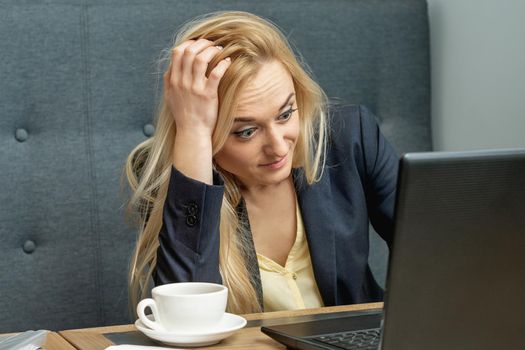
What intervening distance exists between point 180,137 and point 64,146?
45 centimetres

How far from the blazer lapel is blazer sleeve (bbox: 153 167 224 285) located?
232 millimetres

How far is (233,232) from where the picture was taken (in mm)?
1436

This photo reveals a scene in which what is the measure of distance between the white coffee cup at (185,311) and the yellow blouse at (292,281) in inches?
18.3

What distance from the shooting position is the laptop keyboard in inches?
36.1

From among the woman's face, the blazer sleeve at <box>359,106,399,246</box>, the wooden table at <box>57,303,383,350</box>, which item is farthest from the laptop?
the blazer sleeve at <box>359,106,399,246</box>

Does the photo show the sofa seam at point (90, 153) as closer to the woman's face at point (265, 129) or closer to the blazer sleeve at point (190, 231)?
the woman's face at point (265, 129)

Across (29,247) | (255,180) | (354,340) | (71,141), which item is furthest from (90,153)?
(354,340)

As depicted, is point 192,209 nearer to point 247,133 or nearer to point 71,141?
point 247,133

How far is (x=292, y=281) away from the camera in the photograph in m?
1.49

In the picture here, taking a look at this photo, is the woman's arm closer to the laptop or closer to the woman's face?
the woman's face

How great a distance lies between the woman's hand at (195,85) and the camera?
1.38 m

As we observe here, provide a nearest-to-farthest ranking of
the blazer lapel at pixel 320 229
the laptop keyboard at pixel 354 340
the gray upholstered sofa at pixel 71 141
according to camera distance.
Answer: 1. the laptop keyboard at pixel 354 340
2. the blazer lapel at pixel 320 229
3. the gray upholstered sofa at pixel 71 141

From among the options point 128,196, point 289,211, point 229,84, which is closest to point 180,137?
point 229,84

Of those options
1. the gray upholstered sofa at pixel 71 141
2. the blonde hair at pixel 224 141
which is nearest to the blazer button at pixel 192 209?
the blonde hair at pixel 224 141
